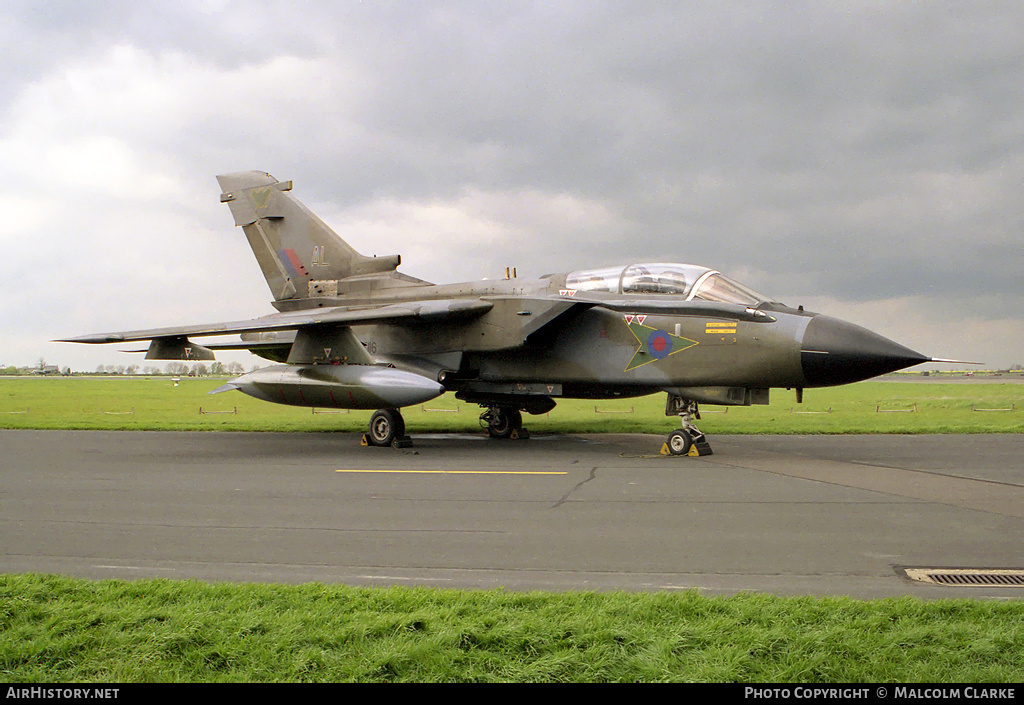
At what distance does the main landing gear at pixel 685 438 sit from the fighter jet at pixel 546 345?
0.02 meters

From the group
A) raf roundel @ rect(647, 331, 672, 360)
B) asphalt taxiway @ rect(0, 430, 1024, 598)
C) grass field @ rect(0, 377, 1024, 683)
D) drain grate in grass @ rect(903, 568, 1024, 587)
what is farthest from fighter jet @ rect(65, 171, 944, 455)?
grass field @ rect(0, 377, 1024, 683)

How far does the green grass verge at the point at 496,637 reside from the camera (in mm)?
3045

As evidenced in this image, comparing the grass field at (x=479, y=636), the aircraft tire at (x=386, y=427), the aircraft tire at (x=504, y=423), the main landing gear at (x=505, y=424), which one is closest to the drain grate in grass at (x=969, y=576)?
the grass field at (x=479, y=636)

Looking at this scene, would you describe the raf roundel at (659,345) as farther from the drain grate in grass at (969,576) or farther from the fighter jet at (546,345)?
the drain grate in grass at (969,576)

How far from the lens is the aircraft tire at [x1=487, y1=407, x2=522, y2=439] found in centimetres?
1509

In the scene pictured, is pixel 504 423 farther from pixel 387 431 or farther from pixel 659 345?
pixel 659 345

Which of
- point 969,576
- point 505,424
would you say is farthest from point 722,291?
point 969,576

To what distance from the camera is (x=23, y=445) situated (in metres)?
13.3

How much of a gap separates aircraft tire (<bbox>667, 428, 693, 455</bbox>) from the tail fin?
27.5ft

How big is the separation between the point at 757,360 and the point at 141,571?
8712mm
